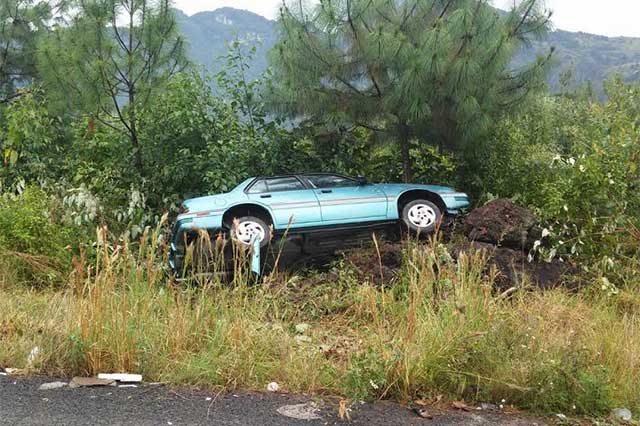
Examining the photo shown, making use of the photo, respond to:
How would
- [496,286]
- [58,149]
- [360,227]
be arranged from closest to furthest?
[496,286] → [360,227] → [58,149]

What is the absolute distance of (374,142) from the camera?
10.1m

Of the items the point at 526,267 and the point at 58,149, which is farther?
the point at 58,149

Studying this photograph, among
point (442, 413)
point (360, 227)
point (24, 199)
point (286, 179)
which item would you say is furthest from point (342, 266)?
point (24, 199)

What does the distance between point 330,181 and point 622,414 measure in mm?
5043

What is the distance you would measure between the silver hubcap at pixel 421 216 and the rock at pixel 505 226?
20.3 inches

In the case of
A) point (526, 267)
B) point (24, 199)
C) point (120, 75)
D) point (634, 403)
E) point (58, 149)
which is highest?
point (120, 75)

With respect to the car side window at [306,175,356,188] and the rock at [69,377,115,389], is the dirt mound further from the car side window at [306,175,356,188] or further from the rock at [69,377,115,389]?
the rock at [69,377,115,389]

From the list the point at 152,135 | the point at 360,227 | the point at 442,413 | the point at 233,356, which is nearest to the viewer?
the point at 442,413

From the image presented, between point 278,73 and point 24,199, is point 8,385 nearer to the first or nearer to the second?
point 24,199

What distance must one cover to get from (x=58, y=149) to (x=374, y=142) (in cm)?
540

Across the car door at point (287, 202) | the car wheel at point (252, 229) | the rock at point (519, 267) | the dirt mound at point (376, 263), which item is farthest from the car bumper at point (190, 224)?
the rock at point (519, 267)

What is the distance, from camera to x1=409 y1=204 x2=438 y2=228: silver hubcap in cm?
802

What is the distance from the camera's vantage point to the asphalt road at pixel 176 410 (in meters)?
3.57

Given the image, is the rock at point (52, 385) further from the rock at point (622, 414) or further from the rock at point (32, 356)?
the rock at point (622, 414)
